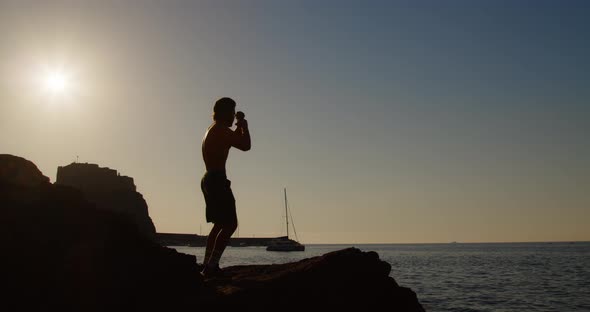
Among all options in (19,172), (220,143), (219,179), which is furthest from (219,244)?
→ (19,172)

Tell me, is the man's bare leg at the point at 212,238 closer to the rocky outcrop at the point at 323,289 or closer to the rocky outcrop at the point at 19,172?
the rocky outcrop at the point at 323,289

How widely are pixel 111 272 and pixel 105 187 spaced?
4283 inches

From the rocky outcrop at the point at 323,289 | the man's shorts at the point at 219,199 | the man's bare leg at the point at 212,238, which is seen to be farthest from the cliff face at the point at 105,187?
the rocky outcrop at the point at 323,289

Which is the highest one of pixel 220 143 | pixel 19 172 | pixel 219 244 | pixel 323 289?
pixel 220 143

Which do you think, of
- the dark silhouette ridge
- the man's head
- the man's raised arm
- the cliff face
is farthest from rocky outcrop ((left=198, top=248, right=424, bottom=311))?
the cliff face

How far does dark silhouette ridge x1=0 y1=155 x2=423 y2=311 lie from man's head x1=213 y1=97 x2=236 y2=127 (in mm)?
2016

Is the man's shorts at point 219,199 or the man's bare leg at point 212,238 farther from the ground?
the man's shorts at point 219,199

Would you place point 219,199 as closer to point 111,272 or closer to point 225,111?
point 225,111

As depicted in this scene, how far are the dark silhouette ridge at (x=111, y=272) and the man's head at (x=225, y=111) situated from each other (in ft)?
6.62

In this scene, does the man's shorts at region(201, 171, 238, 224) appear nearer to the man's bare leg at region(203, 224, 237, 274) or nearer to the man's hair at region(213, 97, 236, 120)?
the man's bare leg at region(203, 224, 237, 274)

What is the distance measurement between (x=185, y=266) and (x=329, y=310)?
1936 mm

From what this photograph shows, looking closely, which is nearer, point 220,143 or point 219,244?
point 219,244

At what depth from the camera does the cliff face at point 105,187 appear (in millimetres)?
102062

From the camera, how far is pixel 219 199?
22.6 ft
